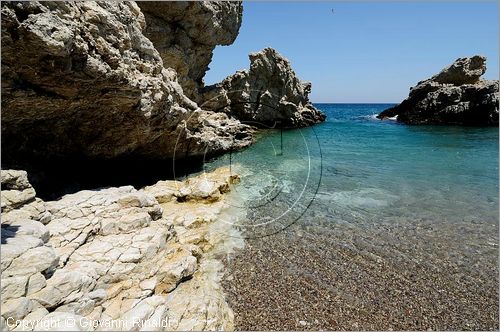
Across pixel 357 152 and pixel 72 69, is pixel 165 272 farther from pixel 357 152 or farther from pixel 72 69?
pixel 357 152

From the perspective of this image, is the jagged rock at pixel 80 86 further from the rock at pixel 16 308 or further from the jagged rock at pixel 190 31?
the jagged rock at pixel 190 31

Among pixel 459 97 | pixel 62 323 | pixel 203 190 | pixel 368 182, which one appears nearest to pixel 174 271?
pixel 62 323

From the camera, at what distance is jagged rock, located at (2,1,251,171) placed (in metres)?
8.31

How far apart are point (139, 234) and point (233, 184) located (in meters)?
9.57

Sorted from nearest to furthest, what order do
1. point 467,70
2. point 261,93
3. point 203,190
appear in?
point 203,190, point 261,93, point 467,70

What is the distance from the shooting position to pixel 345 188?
1794cm

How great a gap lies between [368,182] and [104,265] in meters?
16.6

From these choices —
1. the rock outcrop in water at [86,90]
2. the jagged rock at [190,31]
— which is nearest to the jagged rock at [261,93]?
the jagged rock at [190,31]

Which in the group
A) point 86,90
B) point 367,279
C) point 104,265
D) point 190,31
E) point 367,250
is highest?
point 190,31

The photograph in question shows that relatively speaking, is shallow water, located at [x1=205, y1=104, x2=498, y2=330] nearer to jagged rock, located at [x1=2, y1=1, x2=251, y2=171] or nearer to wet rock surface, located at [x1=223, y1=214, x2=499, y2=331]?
wet rock surface, located at [x1=223, y1=214, x2=499, y2=331]

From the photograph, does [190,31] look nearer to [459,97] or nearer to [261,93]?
[261,93]

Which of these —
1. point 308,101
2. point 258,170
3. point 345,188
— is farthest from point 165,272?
point 308,101

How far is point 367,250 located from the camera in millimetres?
10492

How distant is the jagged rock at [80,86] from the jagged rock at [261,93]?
2662 centimetres
